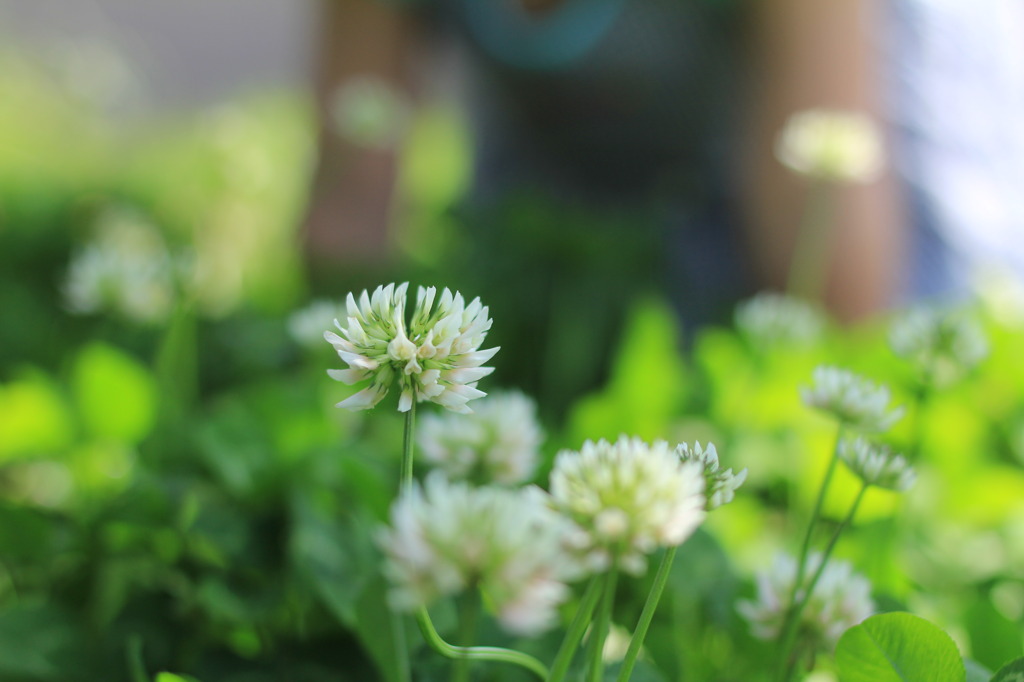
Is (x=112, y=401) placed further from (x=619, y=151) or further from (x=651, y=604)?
(x=619, y=151)

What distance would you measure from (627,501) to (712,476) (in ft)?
0.13

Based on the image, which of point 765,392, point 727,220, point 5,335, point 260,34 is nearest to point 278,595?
point 765,392

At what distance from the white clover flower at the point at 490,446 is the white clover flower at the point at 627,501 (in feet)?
0.28

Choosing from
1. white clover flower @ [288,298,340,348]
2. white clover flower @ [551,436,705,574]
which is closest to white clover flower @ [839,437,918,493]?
white clover flower @ [551,436,705,574]

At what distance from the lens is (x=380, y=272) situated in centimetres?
117

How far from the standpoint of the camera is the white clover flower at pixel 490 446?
0.32 metres

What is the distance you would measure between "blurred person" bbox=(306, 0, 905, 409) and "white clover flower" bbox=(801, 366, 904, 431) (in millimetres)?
534

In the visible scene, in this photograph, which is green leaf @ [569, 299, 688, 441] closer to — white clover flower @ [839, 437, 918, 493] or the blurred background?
the blurred background

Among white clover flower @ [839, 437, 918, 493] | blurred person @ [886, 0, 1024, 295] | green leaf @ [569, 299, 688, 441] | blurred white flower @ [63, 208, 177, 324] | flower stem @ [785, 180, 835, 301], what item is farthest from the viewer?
blurred person @ [886, 0, 1024, 295]

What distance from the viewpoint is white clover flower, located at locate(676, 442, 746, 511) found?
24 centimetres

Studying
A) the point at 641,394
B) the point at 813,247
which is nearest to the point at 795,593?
the point at 641,394

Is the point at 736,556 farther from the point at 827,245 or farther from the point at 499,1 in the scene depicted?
the point at 499,1

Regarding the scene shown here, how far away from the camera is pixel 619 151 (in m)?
1.59

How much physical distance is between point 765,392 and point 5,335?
2.75ft
